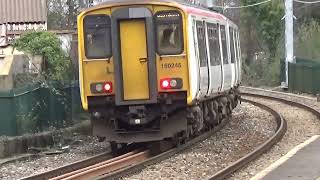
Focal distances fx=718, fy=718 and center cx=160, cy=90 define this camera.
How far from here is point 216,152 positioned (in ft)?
49.7

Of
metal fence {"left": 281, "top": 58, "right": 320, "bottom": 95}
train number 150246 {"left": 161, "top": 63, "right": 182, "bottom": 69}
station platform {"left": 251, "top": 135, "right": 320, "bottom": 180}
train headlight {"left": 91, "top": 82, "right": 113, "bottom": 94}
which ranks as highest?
train number 150246 {"left": 161, "top": 63, "right": 182, "bottom": 69}

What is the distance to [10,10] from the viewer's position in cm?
2803

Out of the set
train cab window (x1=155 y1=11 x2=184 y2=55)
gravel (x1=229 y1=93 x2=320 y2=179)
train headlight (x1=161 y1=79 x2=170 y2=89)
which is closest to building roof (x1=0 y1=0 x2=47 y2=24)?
gravel (x1=229 y1=93 x2=320 y2=179)

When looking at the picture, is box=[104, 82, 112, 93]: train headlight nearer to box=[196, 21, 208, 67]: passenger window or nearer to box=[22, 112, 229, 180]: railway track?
box=[22, 112, 229, 180]: railway track

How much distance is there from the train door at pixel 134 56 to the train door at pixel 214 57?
2.64m

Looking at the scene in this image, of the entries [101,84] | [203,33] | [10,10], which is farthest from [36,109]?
[10,10]

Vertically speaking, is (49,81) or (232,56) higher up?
(232,56)

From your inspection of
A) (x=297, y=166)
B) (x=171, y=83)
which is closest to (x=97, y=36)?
(x=171, y=83)

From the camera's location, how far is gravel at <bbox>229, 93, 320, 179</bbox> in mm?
12488

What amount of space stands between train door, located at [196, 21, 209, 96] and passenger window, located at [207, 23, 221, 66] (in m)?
0.72

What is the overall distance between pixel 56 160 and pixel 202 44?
4.15 m

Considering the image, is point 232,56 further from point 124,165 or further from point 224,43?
point 124,165

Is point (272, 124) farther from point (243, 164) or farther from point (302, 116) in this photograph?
point (243, 164)

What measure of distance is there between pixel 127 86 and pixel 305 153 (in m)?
3.84
